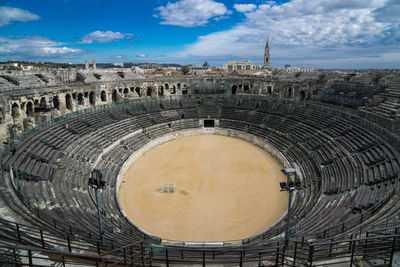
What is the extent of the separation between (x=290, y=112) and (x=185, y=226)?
27925 mm

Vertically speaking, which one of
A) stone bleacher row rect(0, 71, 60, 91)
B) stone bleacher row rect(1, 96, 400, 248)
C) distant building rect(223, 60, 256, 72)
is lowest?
stone bleacher row rect(1, 96, 400, 248)

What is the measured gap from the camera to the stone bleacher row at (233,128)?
1697 cm

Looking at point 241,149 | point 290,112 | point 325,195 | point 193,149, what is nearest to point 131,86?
point 193,149

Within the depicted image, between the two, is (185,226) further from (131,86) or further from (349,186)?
(131,86)

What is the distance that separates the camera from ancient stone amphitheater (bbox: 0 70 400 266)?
438 inches

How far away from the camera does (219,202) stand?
2358cm

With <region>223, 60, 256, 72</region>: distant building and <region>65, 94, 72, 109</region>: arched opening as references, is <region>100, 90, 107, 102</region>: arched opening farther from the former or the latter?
<region>223, 60, 256, 72</region>: distant building

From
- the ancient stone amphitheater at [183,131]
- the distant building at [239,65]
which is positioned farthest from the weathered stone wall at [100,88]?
the distant building at [239,65]

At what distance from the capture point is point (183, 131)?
43.0 metres

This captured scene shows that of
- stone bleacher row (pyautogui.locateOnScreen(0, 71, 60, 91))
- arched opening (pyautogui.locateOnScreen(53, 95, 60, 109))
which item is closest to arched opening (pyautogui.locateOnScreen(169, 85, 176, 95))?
stone bleacher row (pyautogui.locateOnScreen(0, 71, 60, 91))

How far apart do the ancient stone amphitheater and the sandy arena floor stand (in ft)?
5.33

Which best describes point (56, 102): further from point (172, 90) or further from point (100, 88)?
point (172, 90)

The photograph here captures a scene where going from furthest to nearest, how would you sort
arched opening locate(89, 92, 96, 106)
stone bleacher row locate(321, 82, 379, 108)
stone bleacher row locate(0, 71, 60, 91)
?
arched opening locate(89, 92, 96, 106), stone bleacher row locate(321, 82, 379, 108), stone bleacher row locate(0, 71, 60, 91)

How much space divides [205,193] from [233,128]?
20.2 metres
